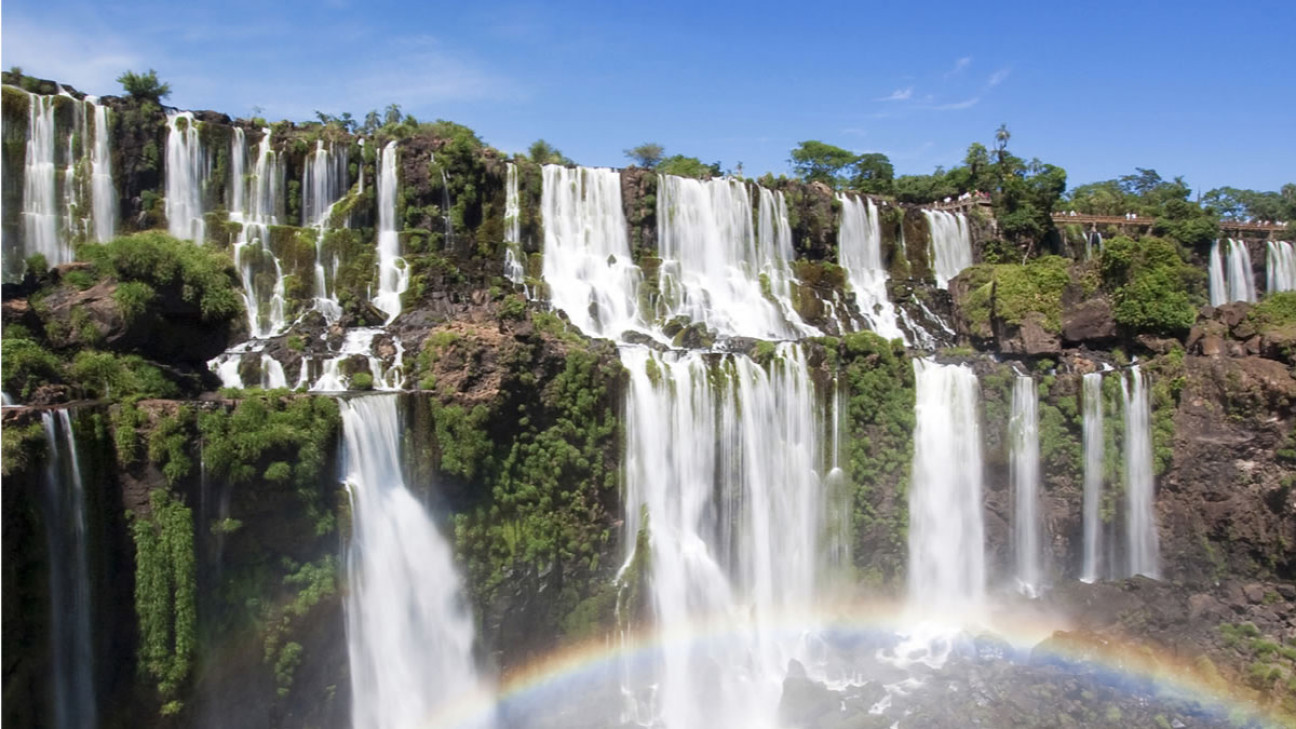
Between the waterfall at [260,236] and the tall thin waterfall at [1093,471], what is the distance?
22.9 meters

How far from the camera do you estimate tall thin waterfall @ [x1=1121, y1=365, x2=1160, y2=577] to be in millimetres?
25547

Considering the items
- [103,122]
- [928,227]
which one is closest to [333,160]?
[103,122]

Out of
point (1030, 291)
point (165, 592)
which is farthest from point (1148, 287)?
point (165, 592)

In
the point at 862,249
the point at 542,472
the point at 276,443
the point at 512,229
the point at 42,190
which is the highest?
the point at 42,190

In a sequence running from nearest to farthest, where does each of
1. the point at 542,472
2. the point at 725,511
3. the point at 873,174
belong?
the point at 542,472 → the point at 725,511 → the point at 873,174

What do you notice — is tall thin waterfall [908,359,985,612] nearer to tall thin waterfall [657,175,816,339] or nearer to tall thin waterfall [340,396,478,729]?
tall thin waterfall [657,175,816,339]

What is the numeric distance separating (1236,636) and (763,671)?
1174 cm

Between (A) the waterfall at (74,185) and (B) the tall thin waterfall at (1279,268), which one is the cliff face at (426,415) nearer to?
(A) the waterfall at (74,185)

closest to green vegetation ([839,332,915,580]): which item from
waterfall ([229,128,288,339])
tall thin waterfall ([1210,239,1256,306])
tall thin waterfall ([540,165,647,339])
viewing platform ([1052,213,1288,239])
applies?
tall thin waterfall ([540,165,647,339])

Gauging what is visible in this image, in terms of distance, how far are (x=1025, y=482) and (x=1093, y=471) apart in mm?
1896

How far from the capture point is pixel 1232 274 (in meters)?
42.8

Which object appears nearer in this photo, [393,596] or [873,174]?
[393,596]

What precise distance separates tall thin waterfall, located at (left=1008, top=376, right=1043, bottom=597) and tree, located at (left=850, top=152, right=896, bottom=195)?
100 ft

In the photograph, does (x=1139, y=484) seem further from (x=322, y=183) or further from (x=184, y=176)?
(x=184, y=176)
